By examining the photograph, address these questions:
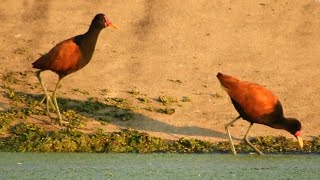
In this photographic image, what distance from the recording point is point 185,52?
16125 millimetres

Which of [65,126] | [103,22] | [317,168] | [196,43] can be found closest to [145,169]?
[317,168]

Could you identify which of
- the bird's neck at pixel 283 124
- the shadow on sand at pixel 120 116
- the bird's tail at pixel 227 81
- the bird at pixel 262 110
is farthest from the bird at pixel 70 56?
the bird's neck at pixel 283 124

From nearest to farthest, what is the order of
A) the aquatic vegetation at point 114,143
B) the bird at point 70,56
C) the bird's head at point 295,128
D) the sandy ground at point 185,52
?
the aquatic vegetation at point 114,143 < the bird's head at point 295,128 < the bird at point 70,56 < the sandy ground at point 185,52

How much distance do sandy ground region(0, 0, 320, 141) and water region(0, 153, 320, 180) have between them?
50.3 inches

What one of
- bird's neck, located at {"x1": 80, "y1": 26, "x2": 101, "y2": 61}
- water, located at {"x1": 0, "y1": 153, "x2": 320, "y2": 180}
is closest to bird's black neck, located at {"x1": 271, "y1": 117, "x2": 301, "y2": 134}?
water, located at {"x1": 0, "y1": 153, "x2": 320, "y2": 180}

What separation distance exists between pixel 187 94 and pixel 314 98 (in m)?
1.84

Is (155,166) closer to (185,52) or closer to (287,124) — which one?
(287,124)

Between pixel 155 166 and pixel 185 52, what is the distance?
18.0ft

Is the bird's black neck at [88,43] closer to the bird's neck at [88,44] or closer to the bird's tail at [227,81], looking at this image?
the bird's neck at [88,44]

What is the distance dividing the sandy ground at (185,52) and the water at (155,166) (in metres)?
1.28

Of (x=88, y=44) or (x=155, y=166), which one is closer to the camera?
(x=155, y=166)

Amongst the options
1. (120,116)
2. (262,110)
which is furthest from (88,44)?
(262,110)

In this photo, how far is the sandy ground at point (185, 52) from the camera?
13.7m

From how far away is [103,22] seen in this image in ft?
45.0
